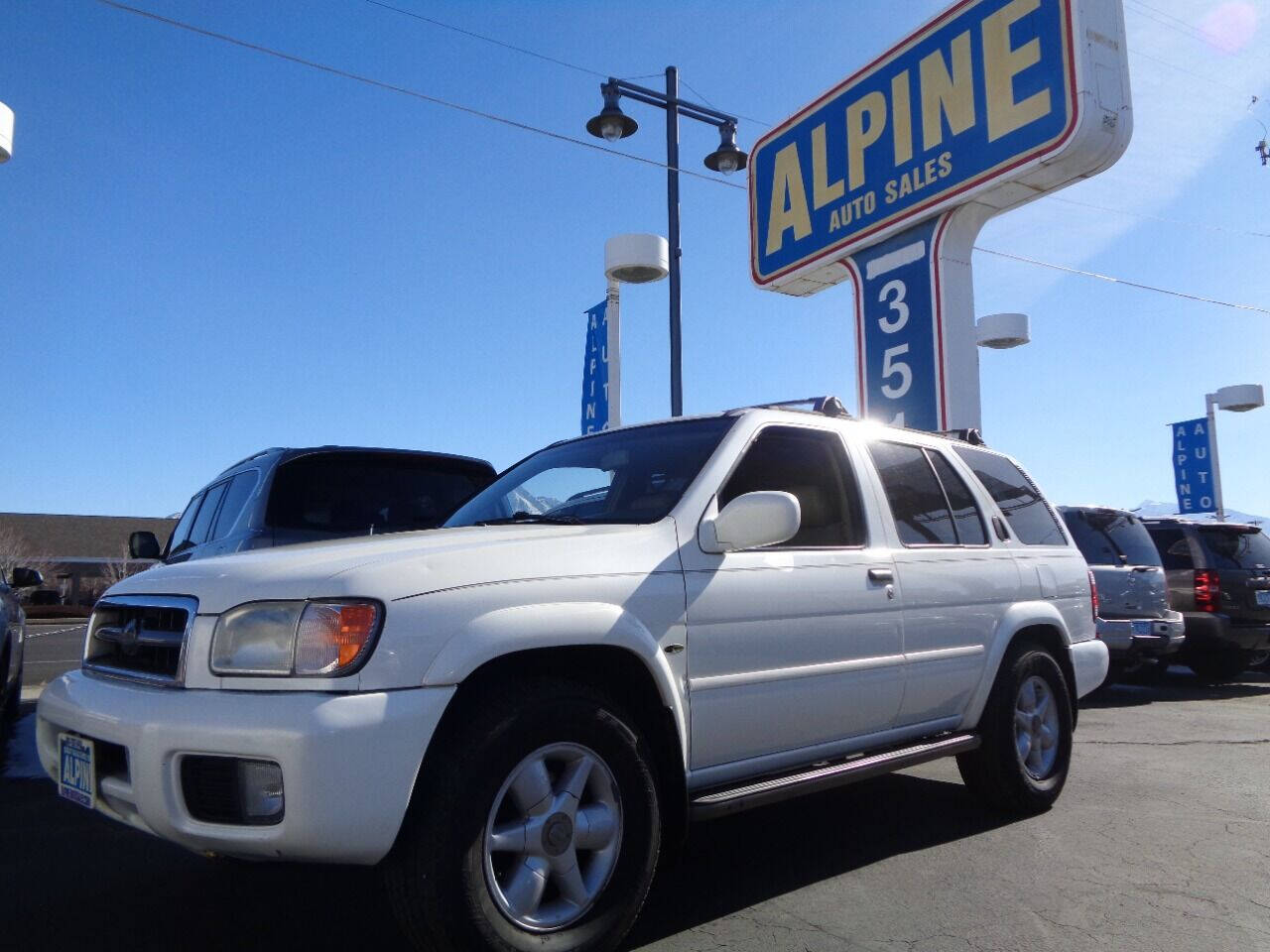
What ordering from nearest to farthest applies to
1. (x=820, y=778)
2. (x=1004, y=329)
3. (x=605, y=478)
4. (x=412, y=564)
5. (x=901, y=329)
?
(x=412, y=564)
(x=820, y=778)
(x=605, y=478)
(x=901, y=329)
(x=1004, y=329)

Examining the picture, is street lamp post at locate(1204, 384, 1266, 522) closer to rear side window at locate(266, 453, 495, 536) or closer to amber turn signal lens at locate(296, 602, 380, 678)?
rear side window at locate(266, 453, 495, 536)

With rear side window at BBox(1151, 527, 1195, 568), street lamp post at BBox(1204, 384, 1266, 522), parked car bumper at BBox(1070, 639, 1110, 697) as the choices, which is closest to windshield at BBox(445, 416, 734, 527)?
parked car bumper at BBox(1070, 639, 1110, 697)

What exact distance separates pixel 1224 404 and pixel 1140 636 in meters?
17.1

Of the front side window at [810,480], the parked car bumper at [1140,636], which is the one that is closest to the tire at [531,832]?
the front side window at [810,480]

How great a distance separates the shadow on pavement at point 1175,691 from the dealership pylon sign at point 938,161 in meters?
3.02

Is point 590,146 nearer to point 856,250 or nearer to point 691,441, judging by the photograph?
point 856,250

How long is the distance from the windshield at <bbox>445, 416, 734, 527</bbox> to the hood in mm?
256

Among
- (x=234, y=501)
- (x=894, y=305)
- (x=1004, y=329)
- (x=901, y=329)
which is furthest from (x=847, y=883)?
(x=1004, y=329)

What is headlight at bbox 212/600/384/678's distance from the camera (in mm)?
2574

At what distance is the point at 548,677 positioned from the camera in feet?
9.50

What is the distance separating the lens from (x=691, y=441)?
13.0 ft

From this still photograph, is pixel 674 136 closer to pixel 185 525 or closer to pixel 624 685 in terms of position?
pixel 185 525

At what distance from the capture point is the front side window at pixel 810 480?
153 inches

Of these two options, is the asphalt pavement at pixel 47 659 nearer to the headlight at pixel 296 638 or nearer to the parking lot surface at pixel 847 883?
the parking lot surface at pixel 847 883
